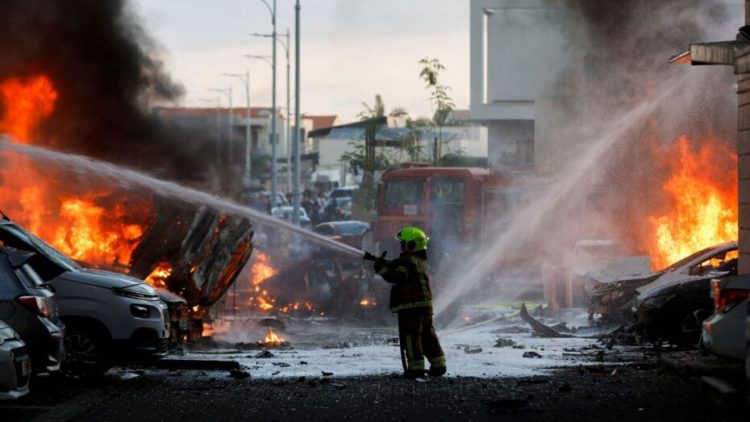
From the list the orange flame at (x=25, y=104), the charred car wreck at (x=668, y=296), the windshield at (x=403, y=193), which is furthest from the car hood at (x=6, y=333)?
the windshield at (x=403, y=193)

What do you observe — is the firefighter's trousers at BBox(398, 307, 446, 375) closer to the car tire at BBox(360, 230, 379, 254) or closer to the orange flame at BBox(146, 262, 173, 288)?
the orange flame at BBox(146, 262, 173, 288)

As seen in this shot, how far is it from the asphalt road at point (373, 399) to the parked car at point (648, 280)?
4.54 m

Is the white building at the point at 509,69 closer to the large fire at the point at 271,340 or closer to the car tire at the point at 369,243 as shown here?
the car tire at the point at 369,243

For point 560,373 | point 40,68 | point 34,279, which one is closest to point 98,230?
point 40,68

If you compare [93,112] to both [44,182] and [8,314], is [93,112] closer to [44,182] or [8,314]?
[44,182]

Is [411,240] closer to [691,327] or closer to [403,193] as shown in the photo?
[691,327]

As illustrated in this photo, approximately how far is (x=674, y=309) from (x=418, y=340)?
13.3 ft

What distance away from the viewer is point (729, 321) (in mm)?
8547

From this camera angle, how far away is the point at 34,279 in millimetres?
10211

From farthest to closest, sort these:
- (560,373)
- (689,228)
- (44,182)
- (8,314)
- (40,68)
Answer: (689,228) → (40,68) → (44,182) → (560,373) → (8,314)

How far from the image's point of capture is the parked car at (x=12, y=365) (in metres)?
8.46

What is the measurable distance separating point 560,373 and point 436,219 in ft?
50.6

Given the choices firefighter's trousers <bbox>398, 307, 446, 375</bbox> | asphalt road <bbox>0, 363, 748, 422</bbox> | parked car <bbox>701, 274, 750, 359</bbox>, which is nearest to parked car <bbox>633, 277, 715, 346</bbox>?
asphalt road <bbox>0, 363, 748, 422</bbox>

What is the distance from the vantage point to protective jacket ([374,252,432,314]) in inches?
444
